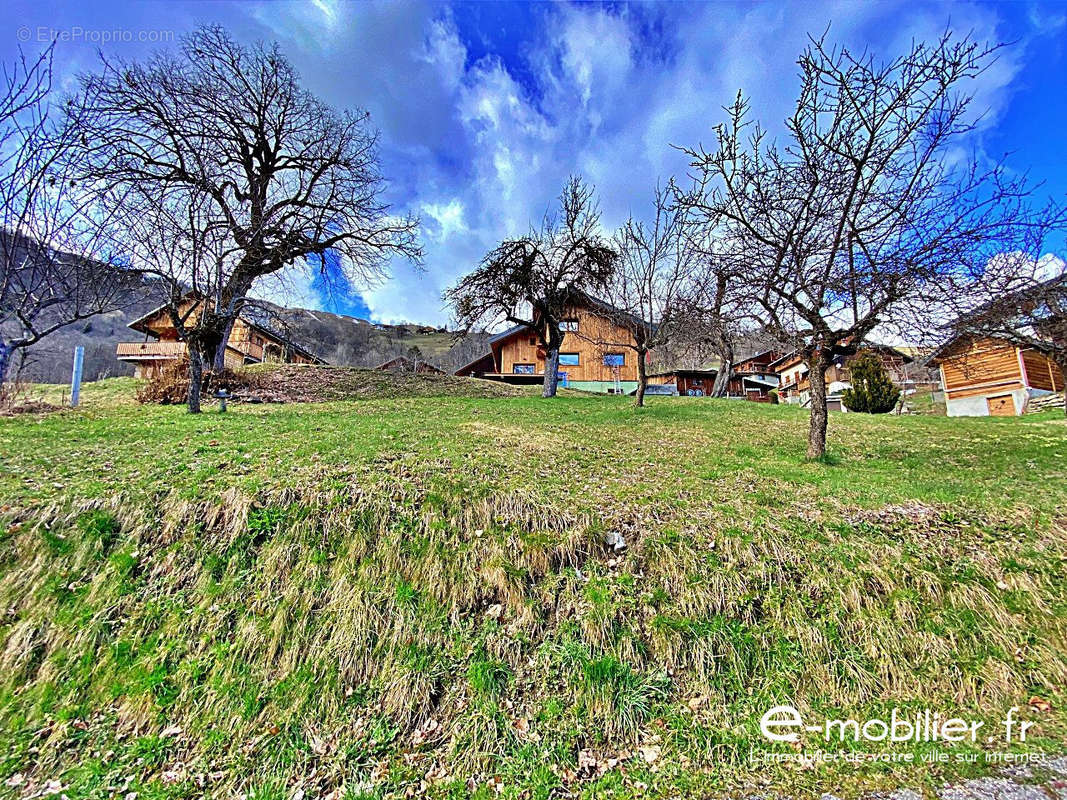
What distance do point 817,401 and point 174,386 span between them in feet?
57.8

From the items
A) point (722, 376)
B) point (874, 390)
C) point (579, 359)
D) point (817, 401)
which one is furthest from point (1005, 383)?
point (579, 359)

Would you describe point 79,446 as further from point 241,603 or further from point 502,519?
point 502,519

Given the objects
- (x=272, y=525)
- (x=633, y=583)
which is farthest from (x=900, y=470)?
(x=272, y=525)

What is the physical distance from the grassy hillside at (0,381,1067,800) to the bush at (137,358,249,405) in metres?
7.28

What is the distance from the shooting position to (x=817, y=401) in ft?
28.9

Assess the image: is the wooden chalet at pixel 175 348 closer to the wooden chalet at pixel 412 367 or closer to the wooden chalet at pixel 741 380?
the wooden chalet at pixel 412 367

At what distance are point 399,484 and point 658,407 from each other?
490 inches

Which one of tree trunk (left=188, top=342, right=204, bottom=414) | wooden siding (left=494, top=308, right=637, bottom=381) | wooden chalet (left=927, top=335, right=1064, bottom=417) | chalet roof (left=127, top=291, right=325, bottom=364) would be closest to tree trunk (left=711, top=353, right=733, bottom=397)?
wooden chalet (left=927, top=335, right=1064, bottom=417)

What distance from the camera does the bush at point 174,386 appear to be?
13.3 meters

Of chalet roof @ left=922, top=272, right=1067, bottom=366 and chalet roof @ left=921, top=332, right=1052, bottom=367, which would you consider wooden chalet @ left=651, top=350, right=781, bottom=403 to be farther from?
chalet roof @ left=922, top=272, right=1067, bottom=366

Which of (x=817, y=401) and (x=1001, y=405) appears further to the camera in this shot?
(x=1001, y=405)

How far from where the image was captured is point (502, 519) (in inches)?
209

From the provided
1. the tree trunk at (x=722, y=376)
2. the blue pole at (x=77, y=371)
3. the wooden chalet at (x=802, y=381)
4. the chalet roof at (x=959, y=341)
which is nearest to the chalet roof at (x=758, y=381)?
the wooden chalet at (x=802, y=381)

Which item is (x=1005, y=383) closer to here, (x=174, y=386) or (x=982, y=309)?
(x=982, y=309)
